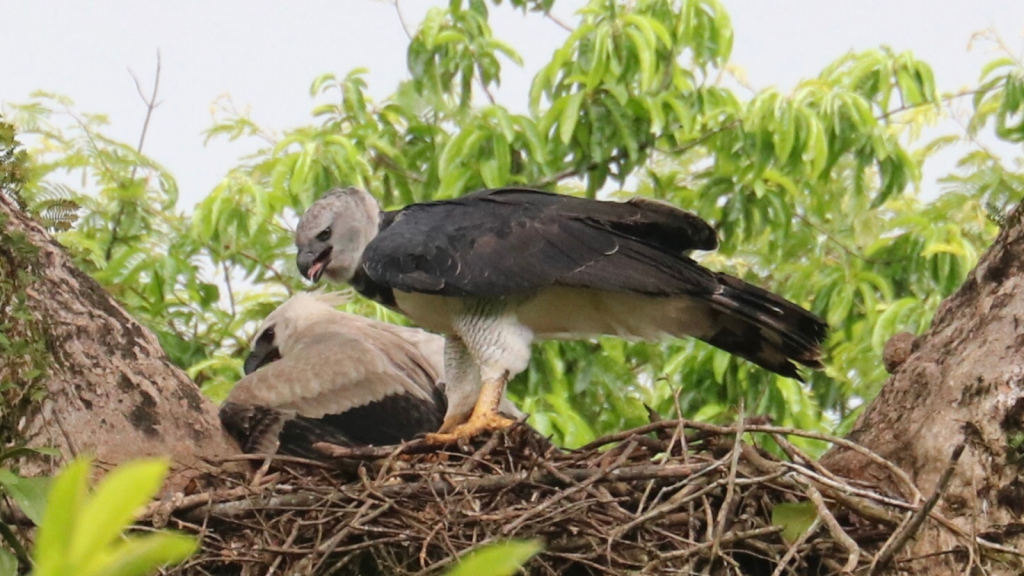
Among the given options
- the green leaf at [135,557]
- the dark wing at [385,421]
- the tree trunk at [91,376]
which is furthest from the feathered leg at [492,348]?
the green leaf at [135,557]

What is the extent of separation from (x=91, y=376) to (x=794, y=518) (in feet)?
4.66

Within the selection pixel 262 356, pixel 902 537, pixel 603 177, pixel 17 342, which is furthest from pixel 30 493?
pixel 603 177

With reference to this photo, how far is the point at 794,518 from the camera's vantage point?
2.18 metres

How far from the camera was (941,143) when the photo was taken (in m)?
6.06

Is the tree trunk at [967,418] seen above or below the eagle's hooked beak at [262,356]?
above

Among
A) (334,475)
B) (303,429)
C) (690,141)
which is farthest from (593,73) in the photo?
(334,475)

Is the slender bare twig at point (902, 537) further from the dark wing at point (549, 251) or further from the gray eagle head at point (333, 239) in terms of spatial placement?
the gray eagle head at point (333, 239)

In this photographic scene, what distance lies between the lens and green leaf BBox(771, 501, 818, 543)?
2156mm

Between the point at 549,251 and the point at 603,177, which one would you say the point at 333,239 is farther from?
the point at 603,177

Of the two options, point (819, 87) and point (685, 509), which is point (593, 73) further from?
point (685, 509)

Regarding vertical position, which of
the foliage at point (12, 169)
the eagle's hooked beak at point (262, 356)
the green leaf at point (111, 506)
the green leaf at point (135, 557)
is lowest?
the eagle's hooked beak at point (262, 356)

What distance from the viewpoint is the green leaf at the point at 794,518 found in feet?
7.07

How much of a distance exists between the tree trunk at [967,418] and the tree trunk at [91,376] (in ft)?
4.53

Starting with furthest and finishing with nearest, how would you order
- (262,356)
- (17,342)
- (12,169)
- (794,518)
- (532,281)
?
(262,356)
(532,281)
(12,169)
(794,518)
(17,342)
